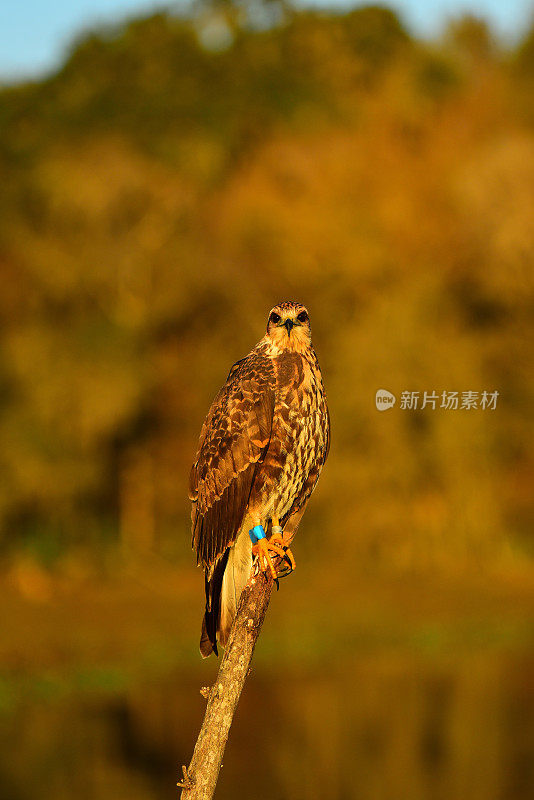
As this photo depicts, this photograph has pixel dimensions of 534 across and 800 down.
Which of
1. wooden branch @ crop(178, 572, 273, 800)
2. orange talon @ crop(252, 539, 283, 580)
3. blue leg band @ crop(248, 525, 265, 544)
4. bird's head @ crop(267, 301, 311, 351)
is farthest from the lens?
bird's head @ crop(267, 301, 311, 351)

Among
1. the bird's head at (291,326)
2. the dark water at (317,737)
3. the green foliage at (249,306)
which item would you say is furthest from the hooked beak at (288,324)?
the green foliage at (249,306)

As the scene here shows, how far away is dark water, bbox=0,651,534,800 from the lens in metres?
14.6

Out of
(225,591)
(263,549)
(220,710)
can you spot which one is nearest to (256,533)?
(263,549)

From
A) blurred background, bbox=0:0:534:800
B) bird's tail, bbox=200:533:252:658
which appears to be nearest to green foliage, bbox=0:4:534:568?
blurred background, bbox=0:0:534:800

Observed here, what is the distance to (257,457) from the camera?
4.06 metres

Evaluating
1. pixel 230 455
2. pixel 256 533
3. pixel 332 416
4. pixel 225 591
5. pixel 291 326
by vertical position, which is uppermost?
pixel 332 416

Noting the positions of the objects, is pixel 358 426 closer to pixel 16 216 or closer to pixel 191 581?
pixel 191 581

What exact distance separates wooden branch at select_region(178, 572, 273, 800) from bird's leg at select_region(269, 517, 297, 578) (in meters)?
0.32

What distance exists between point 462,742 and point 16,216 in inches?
464

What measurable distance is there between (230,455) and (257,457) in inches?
3.8

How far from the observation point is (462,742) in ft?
52.6

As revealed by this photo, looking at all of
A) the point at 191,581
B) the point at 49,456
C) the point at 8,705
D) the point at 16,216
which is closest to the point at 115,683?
the point at 8,705

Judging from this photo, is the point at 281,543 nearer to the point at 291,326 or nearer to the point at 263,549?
the point at 263,549

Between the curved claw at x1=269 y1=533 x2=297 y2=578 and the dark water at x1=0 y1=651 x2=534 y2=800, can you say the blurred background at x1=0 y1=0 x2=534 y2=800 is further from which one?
the curved claw at x1=269 y1=533 x2=297 y2=578
